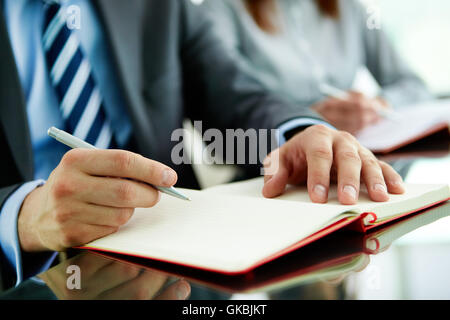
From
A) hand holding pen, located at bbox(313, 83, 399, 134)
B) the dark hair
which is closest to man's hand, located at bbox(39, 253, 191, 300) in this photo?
hand holding pen, located at bbox(313, 83, 399, 134)

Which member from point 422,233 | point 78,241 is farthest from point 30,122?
point 422,233

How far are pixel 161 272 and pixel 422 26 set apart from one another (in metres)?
2.03

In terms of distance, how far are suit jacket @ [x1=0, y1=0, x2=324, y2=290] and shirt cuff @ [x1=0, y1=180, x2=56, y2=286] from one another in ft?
0.64

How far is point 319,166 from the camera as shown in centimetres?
45

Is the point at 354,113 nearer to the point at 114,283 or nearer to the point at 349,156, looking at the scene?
the point at 349,156

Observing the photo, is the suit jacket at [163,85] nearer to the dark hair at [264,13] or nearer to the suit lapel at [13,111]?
the suit lapel at [13,111]

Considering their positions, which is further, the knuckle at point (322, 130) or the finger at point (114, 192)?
the knuckle at point (322, 130)

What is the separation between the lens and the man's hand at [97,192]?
360mm

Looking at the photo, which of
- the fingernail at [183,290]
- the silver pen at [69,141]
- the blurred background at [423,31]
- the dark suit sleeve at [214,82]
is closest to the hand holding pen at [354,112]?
the dark suit sleeve at [214,82]

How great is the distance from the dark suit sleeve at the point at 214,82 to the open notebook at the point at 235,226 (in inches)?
18.3

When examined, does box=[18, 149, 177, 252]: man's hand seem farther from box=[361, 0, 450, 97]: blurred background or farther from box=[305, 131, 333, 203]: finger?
box=[361, 0, 450, 97]: blurred background

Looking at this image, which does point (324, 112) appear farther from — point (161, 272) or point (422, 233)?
point (161, 272)

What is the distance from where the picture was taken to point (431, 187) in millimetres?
454

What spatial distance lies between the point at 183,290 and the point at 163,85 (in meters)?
0.71
